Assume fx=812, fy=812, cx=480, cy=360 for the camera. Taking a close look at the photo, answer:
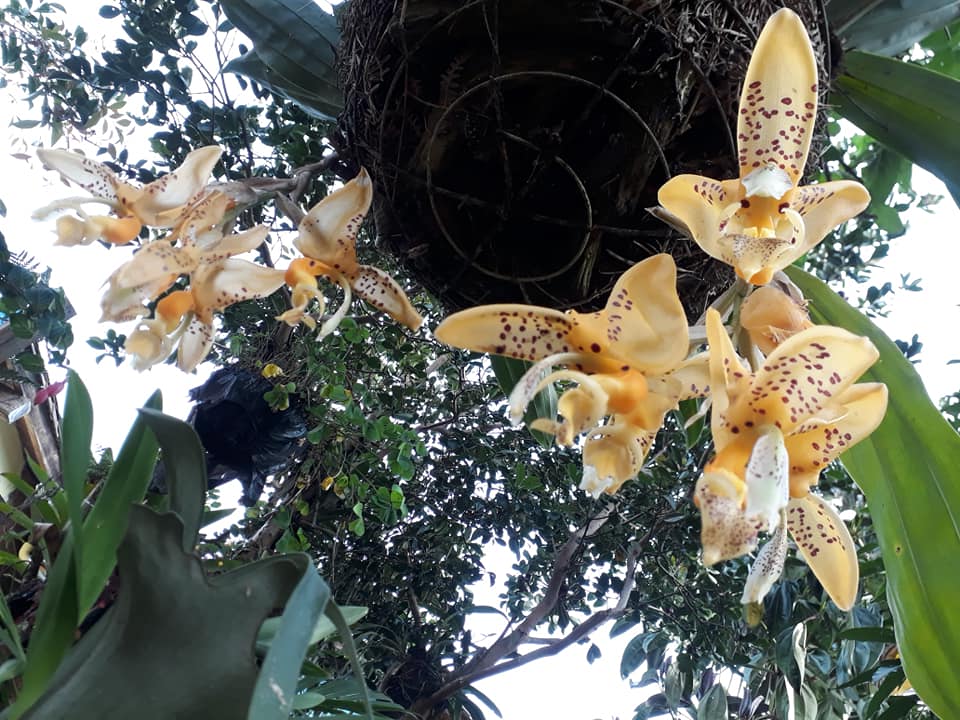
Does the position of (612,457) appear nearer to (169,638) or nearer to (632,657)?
(169,638)

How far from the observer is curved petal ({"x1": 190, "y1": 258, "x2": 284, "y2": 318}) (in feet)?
1.61

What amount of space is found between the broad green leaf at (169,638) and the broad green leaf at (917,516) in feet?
1.24

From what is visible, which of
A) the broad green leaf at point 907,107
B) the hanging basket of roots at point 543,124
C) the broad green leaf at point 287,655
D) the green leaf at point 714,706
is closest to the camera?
the broad green leaf at point 287,655

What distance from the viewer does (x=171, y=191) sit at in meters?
0.49

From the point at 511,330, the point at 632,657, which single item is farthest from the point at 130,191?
the point at 632,657

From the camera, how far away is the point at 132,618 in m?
0.42

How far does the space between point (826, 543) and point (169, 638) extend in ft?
1.12

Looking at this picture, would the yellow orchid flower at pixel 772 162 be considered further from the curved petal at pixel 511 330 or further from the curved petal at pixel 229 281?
the curved petal at pixel 229 281

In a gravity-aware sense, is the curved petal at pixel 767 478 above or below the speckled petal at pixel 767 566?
above

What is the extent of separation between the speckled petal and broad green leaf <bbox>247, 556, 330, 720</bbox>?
20 cm

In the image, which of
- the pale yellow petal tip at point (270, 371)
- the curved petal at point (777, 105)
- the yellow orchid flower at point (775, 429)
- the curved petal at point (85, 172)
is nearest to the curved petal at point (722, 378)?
the yellow orchid flower at point (775, 429)

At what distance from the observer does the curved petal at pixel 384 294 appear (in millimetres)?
493

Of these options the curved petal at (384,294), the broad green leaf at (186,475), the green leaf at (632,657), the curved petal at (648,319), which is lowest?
the broad green leaf at (186,475)

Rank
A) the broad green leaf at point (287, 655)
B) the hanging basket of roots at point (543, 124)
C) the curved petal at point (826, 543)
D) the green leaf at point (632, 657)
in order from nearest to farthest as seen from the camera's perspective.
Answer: the broad green leaf at point (287, 655)
the curved petal at point (826, 543)
the hanging basket of roots at point (543, 124)
the green leaf at point (632, 657)
